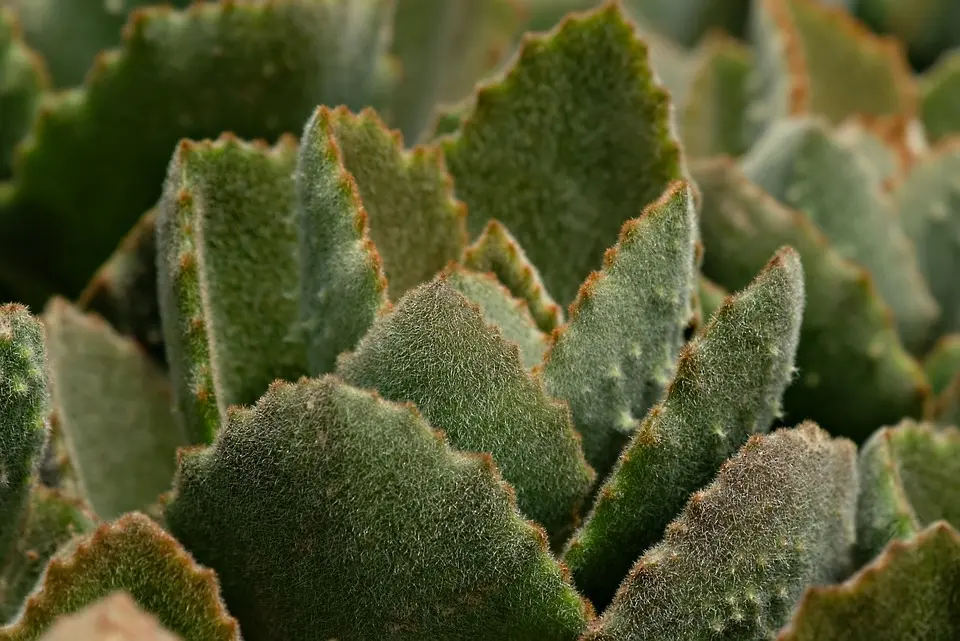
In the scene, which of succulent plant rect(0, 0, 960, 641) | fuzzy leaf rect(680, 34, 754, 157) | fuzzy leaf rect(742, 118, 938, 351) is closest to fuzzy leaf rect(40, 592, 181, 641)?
Answer: succulent plant rect(0, 0, 960, 641)

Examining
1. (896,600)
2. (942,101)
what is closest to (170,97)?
(896,600)

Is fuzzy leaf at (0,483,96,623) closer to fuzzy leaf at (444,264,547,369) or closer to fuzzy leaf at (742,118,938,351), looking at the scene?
fuzzy leaf at (444,264,547,369)

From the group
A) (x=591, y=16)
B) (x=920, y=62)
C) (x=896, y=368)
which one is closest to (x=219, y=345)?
(x=591, y=16)

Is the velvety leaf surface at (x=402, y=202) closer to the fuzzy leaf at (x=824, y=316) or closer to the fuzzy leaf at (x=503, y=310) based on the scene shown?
the fuzzy leaf at (x=503, y=310)

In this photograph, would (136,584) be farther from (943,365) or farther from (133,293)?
(943,365)

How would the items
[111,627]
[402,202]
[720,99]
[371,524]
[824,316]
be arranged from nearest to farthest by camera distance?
[111,627] < [371,524] < [402,202] < [824,316] < [720,99]

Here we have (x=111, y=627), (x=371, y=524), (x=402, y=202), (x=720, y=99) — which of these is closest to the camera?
(x=111, y=627)
